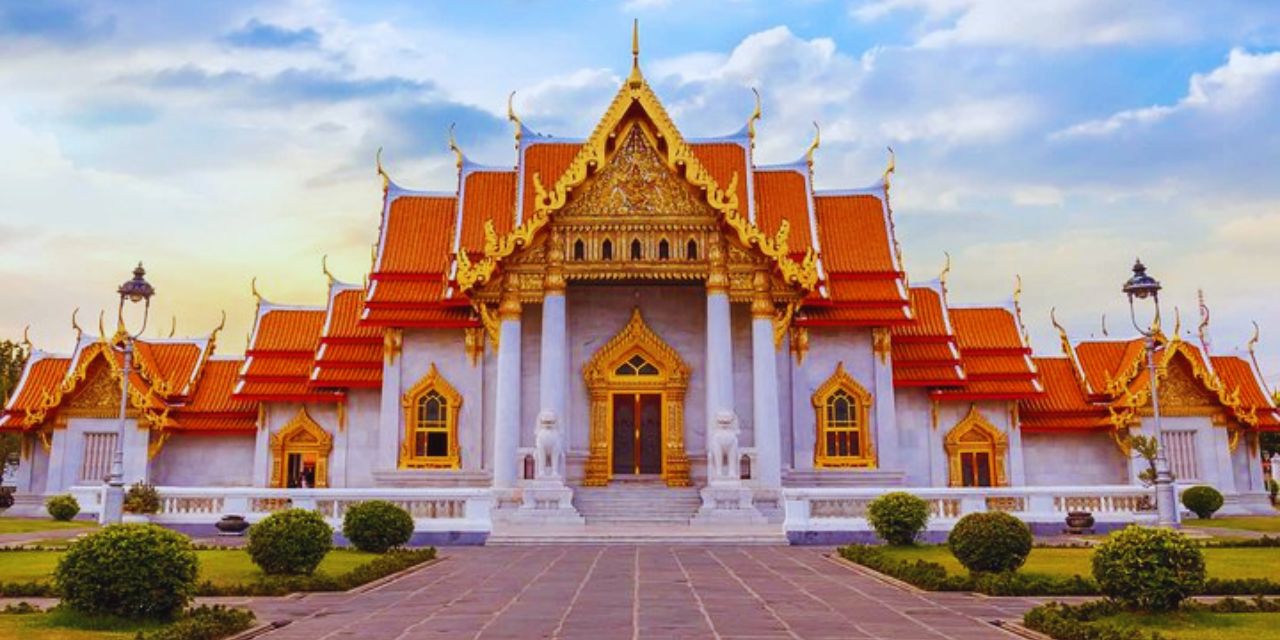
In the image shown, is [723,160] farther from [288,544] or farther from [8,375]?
[8,375]

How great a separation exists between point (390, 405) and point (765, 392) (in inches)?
410

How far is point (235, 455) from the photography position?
3359 cm

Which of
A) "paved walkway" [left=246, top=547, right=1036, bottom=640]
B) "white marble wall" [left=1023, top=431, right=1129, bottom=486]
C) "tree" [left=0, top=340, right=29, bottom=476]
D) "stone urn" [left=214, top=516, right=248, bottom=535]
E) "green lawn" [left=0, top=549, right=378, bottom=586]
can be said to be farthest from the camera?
"tree" [left=0, top=340, right=29, bottom=476]

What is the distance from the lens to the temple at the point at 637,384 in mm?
27344

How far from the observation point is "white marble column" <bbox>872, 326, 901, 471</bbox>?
30.4 metres

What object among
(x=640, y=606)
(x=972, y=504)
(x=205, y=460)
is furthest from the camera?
(x=205, y=460)

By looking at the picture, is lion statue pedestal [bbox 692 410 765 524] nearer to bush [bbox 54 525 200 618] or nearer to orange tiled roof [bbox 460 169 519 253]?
orange tiled roof [bbox 460 169 519 253]

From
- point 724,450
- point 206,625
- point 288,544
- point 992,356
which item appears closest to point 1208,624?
point 206,625

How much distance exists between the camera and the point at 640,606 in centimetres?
1241

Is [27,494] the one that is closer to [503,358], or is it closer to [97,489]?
[97,489]

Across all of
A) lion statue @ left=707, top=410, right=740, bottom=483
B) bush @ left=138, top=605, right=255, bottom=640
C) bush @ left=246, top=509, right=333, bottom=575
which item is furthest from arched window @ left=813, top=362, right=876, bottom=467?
bush @ left=138, top=605, right=255, bottom=640

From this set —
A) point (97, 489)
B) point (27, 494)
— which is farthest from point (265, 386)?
point (27, 494)

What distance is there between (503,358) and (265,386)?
8556 mm

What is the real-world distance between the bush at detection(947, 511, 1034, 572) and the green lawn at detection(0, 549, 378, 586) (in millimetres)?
8813
